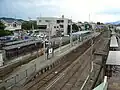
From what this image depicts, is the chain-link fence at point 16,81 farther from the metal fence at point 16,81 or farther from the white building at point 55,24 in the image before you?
the white building at point 55,24

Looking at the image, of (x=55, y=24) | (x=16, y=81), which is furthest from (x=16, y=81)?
(x=55, y=24)

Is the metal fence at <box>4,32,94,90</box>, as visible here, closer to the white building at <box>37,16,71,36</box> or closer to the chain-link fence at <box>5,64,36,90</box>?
the chain-link fence at <box>5,64,36,90</box>

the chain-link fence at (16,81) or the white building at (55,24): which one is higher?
the white building at (55,24)

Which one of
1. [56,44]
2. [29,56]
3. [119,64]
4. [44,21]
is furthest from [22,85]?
[44,21]

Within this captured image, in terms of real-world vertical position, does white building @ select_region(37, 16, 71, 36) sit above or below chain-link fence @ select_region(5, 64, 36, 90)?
above

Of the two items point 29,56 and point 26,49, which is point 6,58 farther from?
point 26,49

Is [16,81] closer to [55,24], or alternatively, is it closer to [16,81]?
[16,81]

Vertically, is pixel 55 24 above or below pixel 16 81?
above

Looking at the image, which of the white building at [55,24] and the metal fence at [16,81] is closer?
the metal fence at [16,81]

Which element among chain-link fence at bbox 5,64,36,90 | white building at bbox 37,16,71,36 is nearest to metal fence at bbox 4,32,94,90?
chain-link fence at bbox 5,64,36,90

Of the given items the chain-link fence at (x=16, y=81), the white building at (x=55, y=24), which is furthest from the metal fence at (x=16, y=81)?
the white building at (x=55, y=24)

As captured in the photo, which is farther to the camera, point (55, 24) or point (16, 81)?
point (55, 24)

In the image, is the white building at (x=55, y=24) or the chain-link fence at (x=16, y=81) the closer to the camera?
the chain-link fence at (x=16, y=81)

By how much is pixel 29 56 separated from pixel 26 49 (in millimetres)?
2866
